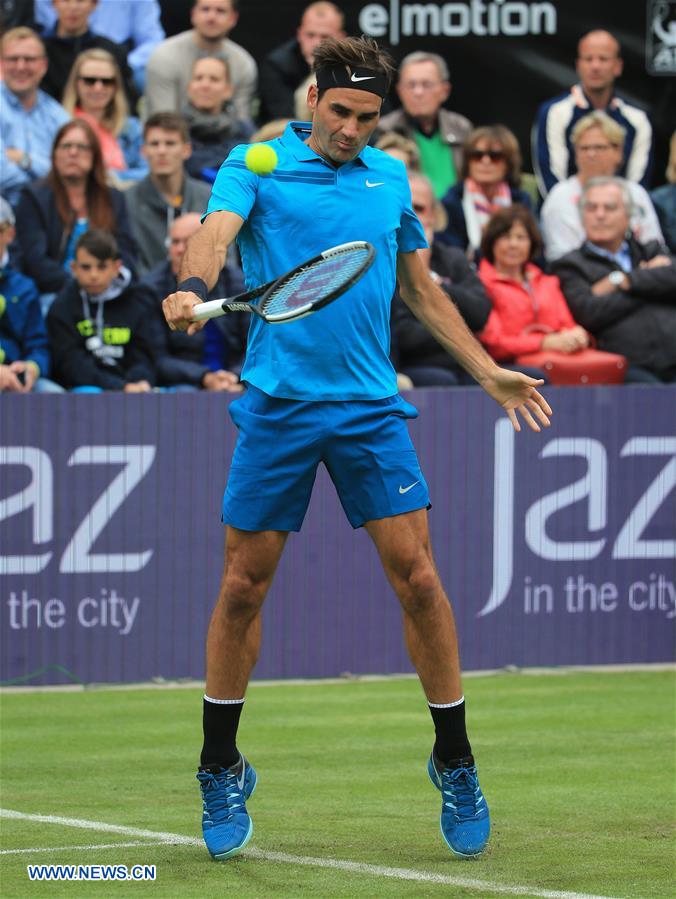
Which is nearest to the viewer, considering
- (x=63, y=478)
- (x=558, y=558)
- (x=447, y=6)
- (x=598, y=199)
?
(x=63, y=478)

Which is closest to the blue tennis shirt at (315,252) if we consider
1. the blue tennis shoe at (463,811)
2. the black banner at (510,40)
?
the blue tennis shoe at (463,811)

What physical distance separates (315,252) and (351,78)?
1.76 ft

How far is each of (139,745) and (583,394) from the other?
3842mm

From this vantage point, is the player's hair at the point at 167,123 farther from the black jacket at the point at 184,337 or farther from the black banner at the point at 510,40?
the black banner at the point at 510,40

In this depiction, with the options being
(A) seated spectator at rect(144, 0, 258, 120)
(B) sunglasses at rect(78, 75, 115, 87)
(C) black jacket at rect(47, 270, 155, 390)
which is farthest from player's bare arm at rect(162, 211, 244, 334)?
(A) seated spectator at rect(144, 0, 258, 120)

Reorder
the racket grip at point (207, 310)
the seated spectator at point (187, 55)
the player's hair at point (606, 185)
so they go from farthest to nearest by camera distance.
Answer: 1. the seated spectator at point (187, 55)
2. the player's hair at point (606, 185)
3. the racket grip at point (207, 310)

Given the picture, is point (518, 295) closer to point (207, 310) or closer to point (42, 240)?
point (42, 240)

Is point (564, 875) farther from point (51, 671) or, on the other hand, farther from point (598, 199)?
point (598, 199)

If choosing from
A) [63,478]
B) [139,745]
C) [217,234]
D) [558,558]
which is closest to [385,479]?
[217,234]

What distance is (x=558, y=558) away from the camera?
10648 millimetres

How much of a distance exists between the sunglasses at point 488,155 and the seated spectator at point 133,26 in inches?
99.5

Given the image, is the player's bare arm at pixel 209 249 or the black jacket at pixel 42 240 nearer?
the player's bare arm at pixel 209 249

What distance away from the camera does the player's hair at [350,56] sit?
5.56 metres

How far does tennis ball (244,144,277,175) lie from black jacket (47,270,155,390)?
16.0 feet
